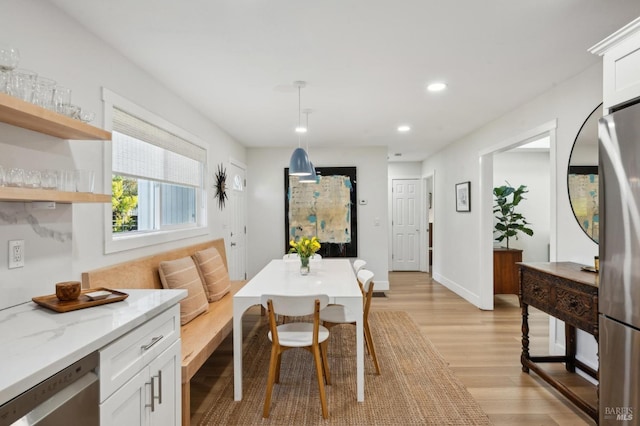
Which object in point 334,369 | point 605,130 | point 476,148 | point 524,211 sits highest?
point 476,148

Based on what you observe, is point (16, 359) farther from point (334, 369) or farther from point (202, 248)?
point (202, 248)

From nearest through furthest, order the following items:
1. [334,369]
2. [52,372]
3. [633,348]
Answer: [52,372], [633,348], [334,369]

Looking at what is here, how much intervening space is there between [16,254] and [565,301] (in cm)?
305

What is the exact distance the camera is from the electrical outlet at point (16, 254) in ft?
5.06

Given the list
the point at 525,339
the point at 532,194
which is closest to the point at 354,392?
the point at 525,339

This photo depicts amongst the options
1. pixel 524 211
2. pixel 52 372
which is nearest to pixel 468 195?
pixel 524 211

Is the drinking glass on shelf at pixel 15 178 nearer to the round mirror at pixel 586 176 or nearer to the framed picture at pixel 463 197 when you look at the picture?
the round mirror at pixel 586 176

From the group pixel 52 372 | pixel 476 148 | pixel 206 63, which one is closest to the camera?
pixel 52 372

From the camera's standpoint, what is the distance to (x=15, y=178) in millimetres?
1361

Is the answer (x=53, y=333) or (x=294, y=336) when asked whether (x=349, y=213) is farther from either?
(x=53, y=333)

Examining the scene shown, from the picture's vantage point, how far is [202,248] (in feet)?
11.8

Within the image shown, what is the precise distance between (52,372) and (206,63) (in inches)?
86.7

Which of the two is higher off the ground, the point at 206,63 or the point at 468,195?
the point at 206,63

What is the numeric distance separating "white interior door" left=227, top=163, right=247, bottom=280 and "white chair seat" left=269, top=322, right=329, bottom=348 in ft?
8.16
